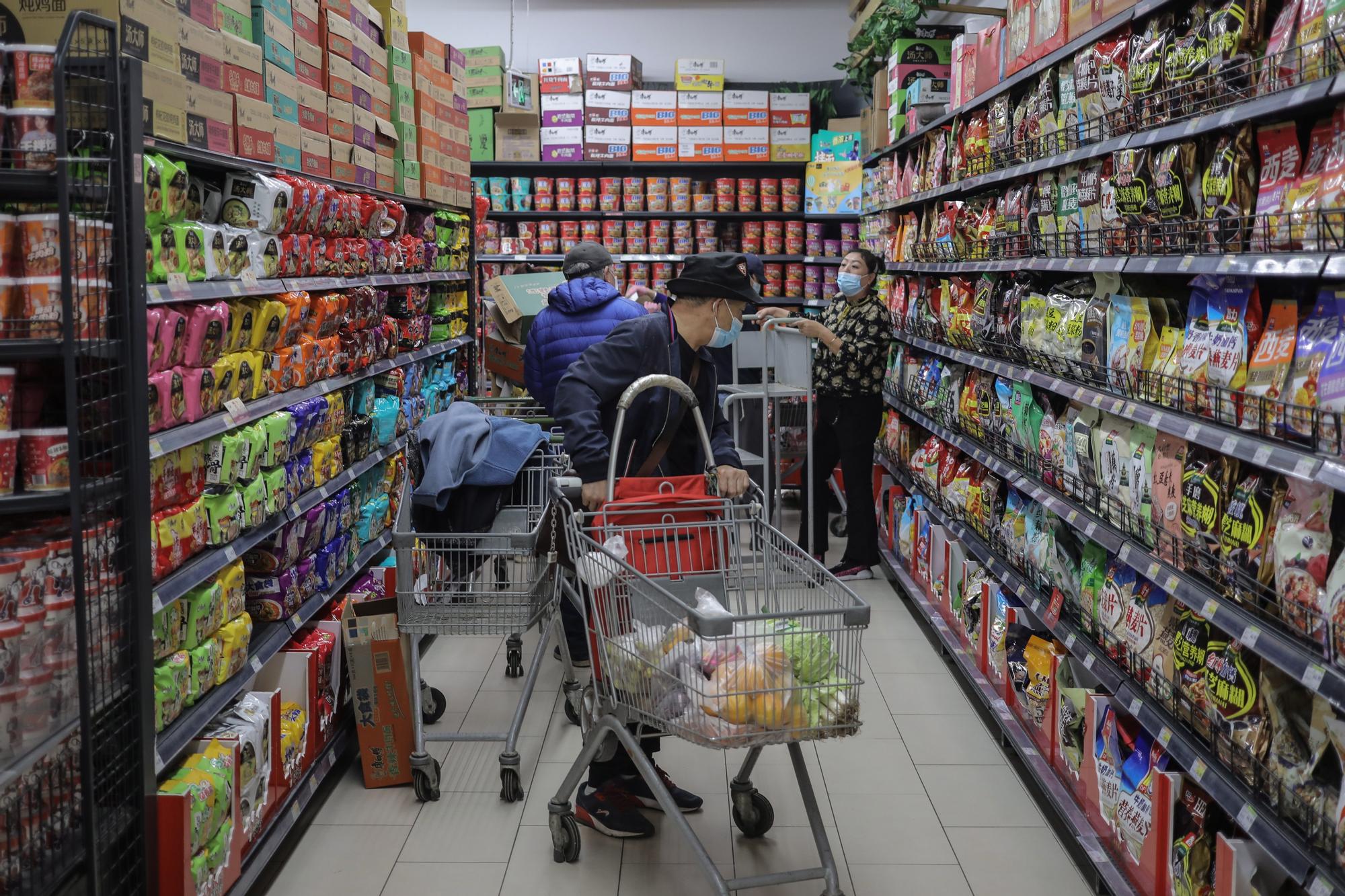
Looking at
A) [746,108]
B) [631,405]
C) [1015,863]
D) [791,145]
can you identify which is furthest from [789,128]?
[1015,863]

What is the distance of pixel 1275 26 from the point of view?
7.71 feet

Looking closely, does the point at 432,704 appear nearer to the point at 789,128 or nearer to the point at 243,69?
the point at 243,69

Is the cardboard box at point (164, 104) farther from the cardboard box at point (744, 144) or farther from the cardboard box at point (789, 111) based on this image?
the cardboard box at point (789, 111)

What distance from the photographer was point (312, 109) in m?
3.85

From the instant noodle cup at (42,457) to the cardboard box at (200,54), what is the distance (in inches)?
40.1

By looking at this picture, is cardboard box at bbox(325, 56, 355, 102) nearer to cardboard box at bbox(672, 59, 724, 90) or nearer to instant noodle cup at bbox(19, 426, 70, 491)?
instant noodle cup at bbox(19, 426, 70, 491)

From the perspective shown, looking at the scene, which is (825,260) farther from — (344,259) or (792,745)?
(792,745)

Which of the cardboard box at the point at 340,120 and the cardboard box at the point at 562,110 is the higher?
the cardboard box at the point at 562,110

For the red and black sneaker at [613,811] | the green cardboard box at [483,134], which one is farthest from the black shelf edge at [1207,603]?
the green cardboard box at [483,134]

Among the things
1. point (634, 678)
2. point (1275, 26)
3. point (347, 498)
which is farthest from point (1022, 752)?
point (347, 498)

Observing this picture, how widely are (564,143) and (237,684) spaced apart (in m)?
6.70

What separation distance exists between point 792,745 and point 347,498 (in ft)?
7.43

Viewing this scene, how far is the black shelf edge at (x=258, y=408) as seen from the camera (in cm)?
258

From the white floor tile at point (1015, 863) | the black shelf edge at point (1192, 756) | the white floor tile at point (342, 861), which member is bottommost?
the white floor tile at point (342, 861)
